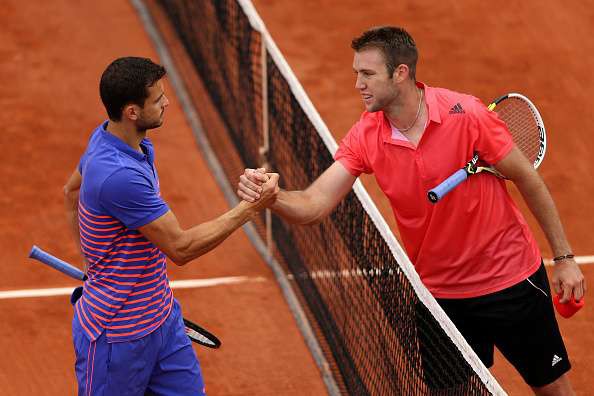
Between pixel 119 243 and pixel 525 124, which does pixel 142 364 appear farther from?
pixel 525 124

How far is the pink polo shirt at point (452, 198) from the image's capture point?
5.24 metres

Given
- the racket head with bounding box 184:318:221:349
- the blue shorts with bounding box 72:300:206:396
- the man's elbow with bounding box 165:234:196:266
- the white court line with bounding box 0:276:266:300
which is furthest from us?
the white court line with bounding box 0:276:266:300

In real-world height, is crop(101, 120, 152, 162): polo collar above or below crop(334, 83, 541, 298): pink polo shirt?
above

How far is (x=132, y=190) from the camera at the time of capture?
477 centimetres

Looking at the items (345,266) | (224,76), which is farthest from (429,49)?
(345,266)

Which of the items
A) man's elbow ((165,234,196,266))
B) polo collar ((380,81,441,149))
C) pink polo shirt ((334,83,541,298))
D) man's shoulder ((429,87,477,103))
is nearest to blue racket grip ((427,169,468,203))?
pink polo shirt ((334,83,541,298))

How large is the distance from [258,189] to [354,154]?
546 millimetres

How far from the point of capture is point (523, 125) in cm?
605

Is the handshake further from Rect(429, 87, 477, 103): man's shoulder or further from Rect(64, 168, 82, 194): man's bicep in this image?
Rect(429, 87, 477, 103): man's shoulder

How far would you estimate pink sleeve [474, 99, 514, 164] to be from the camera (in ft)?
17.0

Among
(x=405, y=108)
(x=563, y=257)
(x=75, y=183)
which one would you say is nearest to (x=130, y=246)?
(x=75, y=183)

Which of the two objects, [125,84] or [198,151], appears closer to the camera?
[125,84]

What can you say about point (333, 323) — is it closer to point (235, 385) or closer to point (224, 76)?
point (235, 385)

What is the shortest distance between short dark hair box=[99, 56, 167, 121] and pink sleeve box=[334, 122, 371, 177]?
107cm
